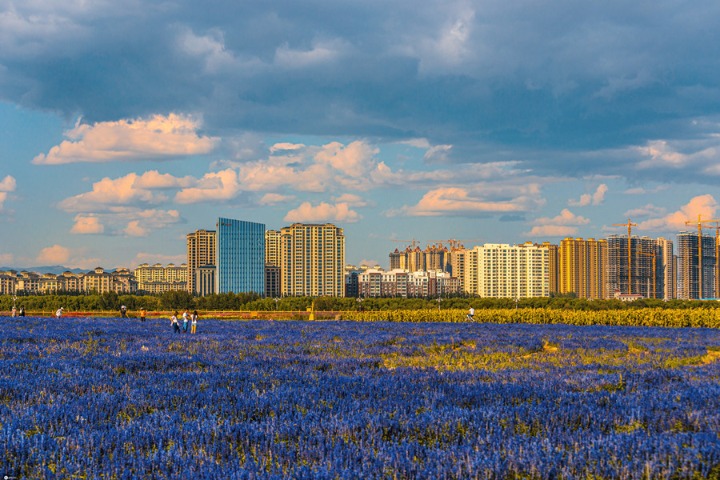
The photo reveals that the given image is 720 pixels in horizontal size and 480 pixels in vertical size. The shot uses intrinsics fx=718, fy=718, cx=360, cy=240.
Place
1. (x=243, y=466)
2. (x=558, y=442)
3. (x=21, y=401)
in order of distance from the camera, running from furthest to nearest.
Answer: (x=21, y=401)
(x=558, y=442)
(x=243, y=466)

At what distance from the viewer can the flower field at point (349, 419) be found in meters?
6.41

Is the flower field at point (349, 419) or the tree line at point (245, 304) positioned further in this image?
the tree line at point (245, 304)

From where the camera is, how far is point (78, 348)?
20.8 meters

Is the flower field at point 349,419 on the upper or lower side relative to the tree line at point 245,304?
upper

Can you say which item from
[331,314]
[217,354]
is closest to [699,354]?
[217,354]

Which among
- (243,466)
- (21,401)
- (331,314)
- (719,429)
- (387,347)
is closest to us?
(243,466)

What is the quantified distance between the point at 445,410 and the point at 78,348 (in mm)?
14912

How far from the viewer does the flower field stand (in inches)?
253

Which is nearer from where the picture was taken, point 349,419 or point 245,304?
point 349,419

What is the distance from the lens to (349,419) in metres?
8.40

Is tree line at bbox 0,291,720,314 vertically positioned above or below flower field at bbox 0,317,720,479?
below

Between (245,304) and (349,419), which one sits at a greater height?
(349,419)

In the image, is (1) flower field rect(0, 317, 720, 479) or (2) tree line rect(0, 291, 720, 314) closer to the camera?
(1) flower field rect(0, 317, 720, 479)

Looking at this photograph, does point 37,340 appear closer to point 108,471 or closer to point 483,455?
point 108,471
